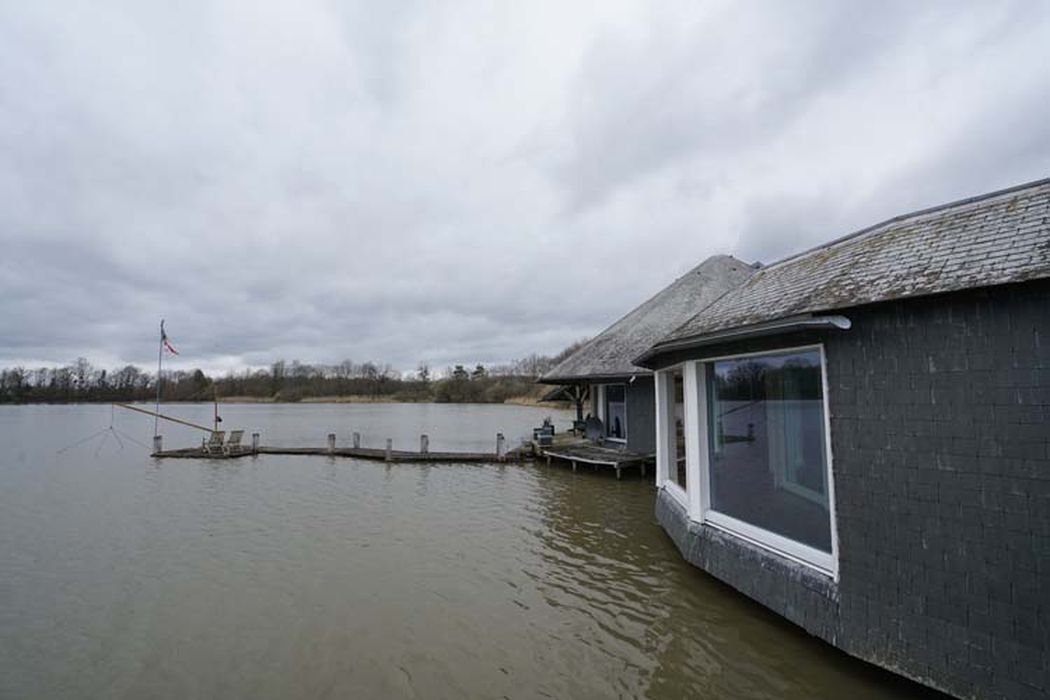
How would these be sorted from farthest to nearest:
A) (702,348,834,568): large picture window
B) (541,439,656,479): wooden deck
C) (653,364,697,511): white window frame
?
(541,439,656,479): wooden deck < (653,364,697,511): white window frame < (702,348,834,568): large picture window

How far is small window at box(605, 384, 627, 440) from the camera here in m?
14.1

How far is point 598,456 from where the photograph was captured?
12812 millimetres

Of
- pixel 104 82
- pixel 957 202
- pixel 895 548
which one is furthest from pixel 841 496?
pixel 104 82

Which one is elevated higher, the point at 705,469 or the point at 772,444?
the point at 772,444

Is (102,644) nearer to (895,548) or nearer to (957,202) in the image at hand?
(895,548)

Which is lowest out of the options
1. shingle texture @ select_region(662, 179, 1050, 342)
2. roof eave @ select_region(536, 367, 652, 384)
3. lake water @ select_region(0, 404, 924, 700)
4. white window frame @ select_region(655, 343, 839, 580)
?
lake water @ select_region(0, 404, 924, 700)

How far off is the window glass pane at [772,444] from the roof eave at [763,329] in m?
0.39

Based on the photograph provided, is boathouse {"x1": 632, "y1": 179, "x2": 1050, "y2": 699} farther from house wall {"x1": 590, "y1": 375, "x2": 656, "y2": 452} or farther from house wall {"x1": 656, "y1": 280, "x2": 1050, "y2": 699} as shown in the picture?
house wall {"x1": 590, "y1": 375, "x2": 656, "y2": 452}

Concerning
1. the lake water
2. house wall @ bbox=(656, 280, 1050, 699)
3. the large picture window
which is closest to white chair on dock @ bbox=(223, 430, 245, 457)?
the lake water

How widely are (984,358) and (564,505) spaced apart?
7615mm

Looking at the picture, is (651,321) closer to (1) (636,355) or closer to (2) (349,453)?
(1) (636,355)

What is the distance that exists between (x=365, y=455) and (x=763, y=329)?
15.0 meters

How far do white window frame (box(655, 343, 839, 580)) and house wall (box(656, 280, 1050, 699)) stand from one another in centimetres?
9

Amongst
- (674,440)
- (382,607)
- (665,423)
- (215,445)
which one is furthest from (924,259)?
(215,445)
